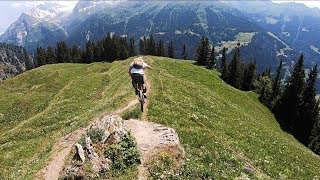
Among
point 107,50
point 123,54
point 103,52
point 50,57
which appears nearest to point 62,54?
point 50,57

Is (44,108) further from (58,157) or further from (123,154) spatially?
(123,154)

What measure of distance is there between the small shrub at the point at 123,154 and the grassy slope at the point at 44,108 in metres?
7.54

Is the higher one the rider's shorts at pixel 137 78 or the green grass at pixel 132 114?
the rider's shorts at pixel 137 78

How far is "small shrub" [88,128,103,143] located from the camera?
26.2 meters

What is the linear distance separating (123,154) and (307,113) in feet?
287

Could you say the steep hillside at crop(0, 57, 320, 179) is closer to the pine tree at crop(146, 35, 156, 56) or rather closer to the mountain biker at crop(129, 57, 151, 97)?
the mountain biker at crop(129, 57, 151, 97)

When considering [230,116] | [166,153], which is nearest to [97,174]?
[166,153]

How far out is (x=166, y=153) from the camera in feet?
81.5

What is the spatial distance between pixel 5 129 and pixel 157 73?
2717 centimetres

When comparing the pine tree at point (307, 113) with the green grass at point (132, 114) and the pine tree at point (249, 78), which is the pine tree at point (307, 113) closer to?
the pine tree at point (249, 78)

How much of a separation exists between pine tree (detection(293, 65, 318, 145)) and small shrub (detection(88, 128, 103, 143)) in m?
84.2

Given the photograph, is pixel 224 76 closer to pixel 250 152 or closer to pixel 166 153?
pixel 250 152

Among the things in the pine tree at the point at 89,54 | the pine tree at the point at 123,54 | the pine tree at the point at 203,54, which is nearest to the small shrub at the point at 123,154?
the pine tree at the point at 203,54

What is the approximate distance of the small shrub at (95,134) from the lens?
26234 millimetres
